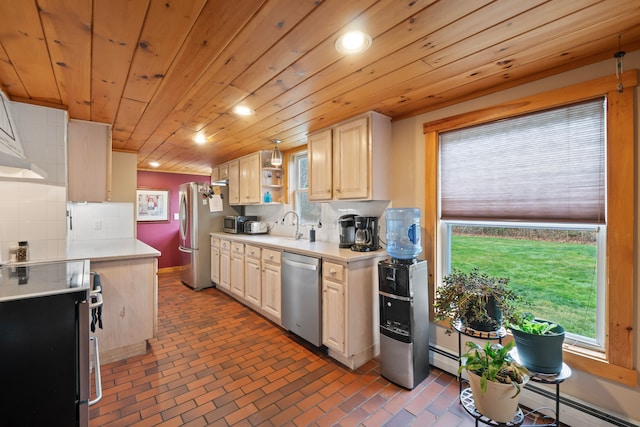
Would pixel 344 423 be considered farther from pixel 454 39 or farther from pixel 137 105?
pixel 137 105

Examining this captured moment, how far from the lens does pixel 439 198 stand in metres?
2.35

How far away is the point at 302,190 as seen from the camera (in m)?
3.79

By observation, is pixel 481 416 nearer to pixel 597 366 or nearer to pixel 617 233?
pixel 597 366

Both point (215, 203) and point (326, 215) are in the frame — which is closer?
point (326, 215)

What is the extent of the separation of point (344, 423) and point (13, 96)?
326cm

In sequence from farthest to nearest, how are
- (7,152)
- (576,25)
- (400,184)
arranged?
(400,184) < (7,152) < (576,25)

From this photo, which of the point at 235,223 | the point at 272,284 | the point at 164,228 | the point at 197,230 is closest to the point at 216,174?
the point at 197,230

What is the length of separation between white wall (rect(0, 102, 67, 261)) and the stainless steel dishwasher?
6.22 ft

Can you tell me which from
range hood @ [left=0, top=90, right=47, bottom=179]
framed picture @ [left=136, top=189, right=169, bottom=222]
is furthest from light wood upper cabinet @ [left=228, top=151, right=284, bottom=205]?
framed picture @ [left=136, top=189, right=169, bottom=222]

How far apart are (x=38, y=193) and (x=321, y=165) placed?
2366 millimetres

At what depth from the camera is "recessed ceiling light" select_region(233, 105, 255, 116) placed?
232 cm

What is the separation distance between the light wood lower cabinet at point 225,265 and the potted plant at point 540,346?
3.42 meters

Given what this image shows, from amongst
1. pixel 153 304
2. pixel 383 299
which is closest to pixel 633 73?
pixel 383 299

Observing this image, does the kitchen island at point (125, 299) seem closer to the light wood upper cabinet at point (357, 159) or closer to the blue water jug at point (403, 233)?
the light wood upper cabinet at point (357, 159)
